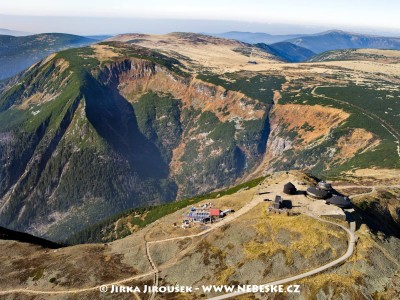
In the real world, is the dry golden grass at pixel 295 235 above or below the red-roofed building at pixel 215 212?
above

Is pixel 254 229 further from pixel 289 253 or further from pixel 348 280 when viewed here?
pixel 348 280

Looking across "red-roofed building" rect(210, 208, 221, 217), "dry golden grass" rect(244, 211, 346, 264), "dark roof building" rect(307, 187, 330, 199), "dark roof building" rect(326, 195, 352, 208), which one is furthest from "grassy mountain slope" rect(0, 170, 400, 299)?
"dark roof building" rect(307, 187, 330, 199)

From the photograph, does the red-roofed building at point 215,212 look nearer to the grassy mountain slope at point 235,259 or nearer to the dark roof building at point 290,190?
the grassy mountain slope at point 235,259

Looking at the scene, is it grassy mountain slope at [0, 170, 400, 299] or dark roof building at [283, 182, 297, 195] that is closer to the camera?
grassy mountain slope at [0, 170, 400, 299]

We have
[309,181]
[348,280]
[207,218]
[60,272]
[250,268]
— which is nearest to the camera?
[348,280]

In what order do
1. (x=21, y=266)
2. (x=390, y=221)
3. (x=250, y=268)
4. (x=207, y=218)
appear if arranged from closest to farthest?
1. (x=250, y=268)
2. (x=21, y=266)
3. (x=207, y=218)
4. (x=390, y=221)

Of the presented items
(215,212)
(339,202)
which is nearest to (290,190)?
(339,202)

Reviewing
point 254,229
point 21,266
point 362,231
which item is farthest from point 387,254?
point 21,266

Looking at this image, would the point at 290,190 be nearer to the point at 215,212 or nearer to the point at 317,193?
the point at 317,193

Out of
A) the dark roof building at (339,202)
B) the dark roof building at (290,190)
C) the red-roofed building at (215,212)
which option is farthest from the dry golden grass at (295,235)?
the dark roof building at (290,190)

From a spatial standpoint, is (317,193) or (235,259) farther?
(317,193)

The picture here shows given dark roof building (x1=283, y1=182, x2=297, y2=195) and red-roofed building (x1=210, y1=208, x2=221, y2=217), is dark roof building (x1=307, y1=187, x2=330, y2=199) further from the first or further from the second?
red-roofed building (x1=210, y1=208, x2=221, y2=217)
